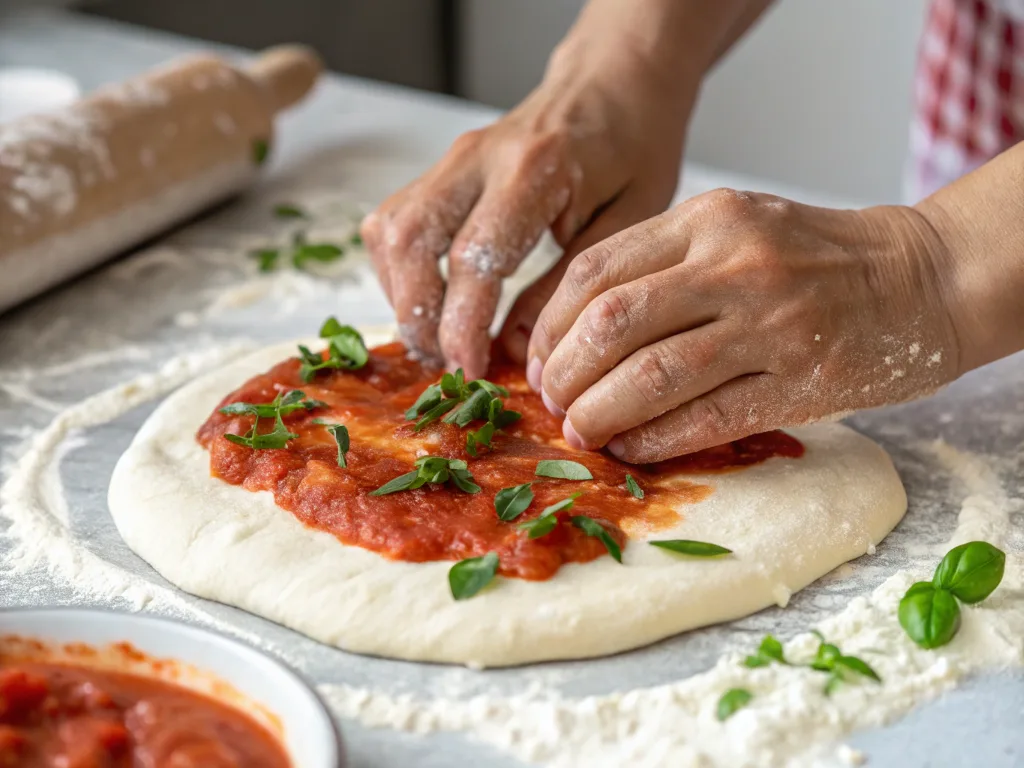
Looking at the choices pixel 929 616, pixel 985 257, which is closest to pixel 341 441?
pixel 929 616

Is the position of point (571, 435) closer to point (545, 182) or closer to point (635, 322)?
point (635, 322)

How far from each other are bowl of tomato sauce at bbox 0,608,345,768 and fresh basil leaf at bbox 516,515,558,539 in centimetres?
44

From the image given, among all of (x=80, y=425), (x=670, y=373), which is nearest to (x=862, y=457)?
(x=670, y=373)

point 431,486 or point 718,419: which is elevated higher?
point 718,419

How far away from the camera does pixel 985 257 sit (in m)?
1.78

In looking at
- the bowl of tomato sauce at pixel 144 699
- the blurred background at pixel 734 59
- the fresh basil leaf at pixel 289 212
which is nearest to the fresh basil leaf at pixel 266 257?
the fresh basil leaf at pixel 289 212

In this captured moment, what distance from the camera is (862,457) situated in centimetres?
193

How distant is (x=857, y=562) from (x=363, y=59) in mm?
A: 4346

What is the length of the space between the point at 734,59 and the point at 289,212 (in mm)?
3058

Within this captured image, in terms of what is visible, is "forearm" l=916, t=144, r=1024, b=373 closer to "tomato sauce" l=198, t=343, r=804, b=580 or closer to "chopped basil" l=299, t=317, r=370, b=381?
"tomato sauce" l=198, t=343, r=804, b=580

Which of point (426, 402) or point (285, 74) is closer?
point (426, 402)

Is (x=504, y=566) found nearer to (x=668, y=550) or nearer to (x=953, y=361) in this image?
(x=668, y=550)

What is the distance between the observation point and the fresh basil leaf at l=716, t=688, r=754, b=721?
1.43 metres

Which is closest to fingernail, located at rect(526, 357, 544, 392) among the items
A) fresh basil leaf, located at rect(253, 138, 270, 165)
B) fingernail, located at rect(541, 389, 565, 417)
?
fingernail, located at rect(541, 389, 565, 417)
